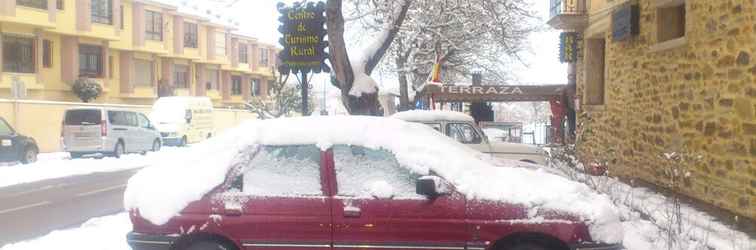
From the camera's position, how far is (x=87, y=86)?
116ft

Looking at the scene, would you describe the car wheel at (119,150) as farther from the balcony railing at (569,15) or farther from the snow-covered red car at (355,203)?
the snow-covered red car at (355,203)

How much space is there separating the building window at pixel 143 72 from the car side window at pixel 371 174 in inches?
1538

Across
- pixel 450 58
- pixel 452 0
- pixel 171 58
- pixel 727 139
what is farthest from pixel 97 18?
pixel 727 139

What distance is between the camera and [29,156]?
20297 mm

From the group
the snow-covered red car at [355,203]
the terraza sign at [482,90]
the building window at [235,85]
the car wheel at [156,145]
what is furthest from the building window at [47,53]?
the snow-covered red car at [355,203]

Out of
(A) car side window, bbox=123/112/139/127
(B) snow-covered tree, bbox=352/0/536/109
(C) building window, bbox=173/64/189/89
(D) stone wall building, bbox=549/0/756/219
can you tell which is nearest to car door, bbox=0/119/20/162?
(A) car side window, bbox=123/112/139/127

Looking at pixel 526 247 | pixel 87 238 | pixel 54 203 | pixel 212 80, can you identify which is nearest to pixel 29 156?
pixel 54 203

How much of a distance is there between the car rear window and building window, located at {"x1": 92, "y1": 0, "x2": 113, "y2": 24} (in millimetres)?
16037

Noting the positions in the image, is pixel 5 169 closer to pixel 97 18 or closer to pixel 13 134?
pixel 13 134

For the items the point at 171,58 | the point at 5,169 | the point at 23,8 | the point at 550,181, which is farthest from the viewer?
the point at 171,58

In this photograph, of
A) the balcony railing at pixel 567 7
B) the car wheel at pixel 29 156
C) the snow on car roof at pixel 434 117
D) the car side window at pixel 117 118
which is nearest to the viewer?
the snow on car roof at pixel 434 117

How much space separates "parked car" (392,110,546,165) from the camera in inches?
475

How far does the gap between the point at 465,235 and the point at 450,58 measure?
27.3m

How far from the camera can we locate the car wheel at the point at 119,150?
23.1 m
